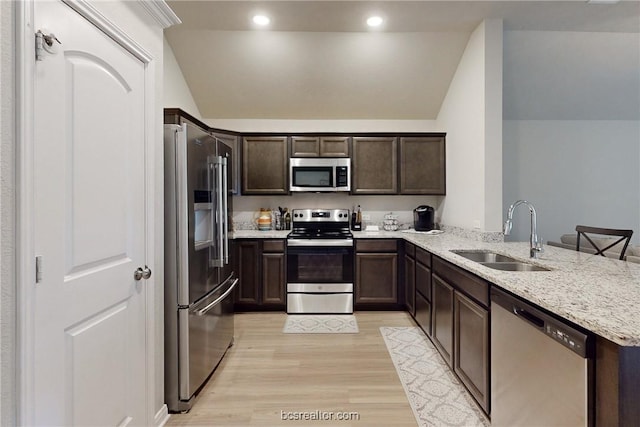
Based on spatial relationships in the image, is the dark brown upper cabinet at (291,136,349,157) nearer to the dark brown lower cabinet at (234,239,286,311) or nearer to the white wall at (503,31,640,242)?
the dark brown lower cabinet at (234,239,286,311)

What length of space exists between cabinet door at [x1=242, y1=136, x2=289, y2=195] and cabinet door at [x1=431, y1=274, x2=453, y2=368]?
91.6 inches

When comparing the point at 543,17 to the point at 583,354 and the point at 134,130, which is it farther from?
the point at 134,130

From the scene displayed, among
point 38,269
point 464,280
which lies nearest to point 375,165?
point 464,280

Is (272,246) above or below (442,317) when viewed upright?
above

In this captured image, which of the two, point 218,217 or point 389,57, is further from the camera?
point 389,57

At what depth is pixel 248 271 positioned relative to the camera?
363 cm

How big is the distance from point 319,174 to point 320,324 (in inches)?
73.4

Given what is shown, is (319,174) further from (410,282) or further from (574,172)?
(574,172)

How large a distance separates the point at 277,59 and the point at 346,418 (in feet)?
11.6

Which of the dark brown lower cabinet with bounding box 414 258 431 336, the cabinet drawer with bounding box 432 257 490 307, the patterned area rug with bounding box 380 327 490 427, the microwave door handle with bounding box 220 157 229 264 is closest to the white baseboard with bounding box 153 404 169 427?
the microwave door handle with bounding box 220 157 229 264

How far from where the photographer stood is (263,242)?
363 cm

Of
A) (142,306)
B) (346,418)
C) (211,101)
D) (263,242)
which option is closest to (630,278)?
(346,418)

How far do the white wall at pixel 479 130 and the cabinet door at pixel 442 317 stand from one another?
2.96 ft

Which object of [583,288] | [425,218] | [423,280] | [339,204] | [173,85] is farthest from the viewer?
[339,204]
